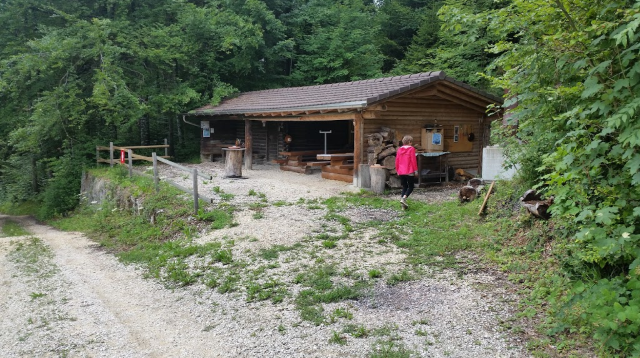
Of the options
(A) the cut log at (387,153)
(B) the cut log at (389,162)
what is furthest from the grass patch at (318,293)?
(A) the cut log at (387,153)

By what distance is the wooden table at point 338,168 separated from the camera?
1440 cm

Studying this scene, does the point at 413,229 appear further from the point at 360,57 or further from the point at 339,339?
the point at 360,57

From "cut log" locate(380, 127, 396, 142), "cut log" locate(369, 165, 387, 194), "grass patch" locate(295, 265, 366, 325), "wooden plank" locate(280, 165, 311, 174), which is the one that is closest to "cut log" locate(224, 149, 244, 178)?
"wooden plank" locate(280, 165, 311, 174)

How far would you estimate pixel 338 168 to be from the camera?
1478 cm

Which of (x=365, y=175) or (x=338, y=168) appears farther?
(x=338, y=168)

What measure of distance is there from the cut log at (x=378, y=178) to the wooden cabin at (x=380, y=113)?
29.5 inches

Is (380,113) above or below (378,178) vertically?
above

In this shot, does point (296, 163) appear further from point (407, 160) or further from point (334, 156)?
point (407, 160)

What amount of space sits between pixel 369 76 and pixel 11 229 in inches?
704

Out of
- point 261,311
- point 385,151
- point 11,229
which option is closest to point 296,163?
point 385,151

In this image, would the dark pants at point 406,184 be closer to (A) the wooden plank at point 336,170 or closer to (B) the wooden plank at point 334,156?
(A) the wooden plank at point 336,170

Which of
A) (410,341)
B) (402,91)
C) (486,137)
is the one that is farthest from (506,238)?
(486,137)

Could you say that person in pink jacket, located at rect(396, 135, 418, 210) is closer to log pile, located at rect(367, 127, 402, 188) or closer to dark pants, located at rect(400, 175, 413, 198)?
dark pants, located at rect(400, 175, 413, 198)

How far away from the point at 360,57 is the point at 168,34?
10.2 metres
